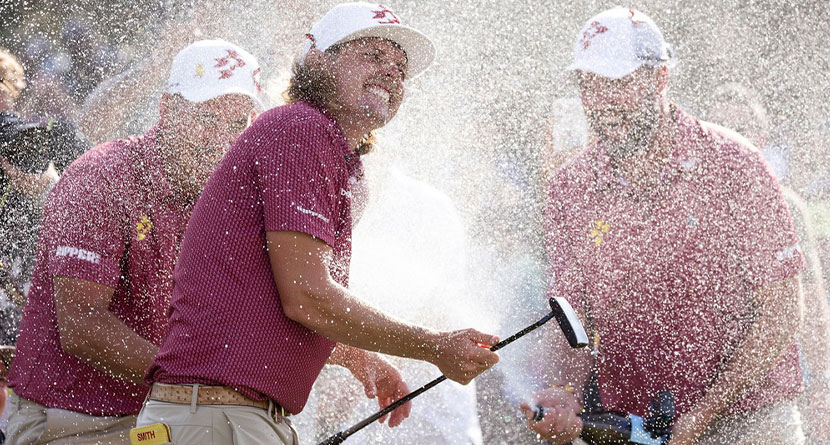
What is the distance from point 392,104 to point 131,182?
106 cm

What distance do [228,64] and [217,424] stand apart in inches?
74.0

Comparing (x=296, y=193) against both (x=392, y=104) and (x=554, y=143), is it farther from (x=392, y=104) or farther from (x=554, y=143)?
(x=554, y=143)

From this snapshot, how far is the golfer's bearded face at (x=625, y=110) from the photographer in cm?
395

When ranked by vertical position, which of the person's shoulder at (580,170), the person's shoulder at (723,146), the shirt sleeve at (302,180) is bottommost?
the person's shoulder at (580,170)

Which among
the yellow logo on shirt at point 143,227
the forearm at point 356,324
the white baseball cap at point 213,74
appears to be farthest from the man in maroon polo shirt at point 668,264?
the yellow logo on shirt at point 143,227

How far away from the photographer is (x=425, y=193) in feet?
16.7

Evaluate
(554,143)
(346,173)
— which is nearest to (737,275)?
(554,143)

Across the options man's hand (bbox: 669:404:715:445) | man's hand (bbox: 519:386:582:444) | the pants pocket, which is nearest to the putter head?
man's hand (bbox: 519:386:582:444)

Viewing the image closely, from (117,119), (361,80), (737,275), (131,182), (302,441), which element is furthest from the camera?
(117,119)

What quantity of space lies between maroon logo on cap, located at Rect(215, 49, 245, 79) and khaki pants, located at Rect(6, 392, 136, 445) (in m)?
1.37

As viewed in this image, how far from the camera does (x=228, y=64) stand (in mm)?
3934

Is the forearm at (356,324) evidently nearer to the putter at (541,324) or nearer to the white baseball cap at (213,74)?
the putter at (541,324)

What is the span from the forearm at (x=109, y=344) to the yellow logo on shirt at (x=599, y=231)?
1826 millimetres

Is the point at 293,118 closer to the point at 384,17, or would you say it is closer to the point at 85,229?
the point at 384,17
